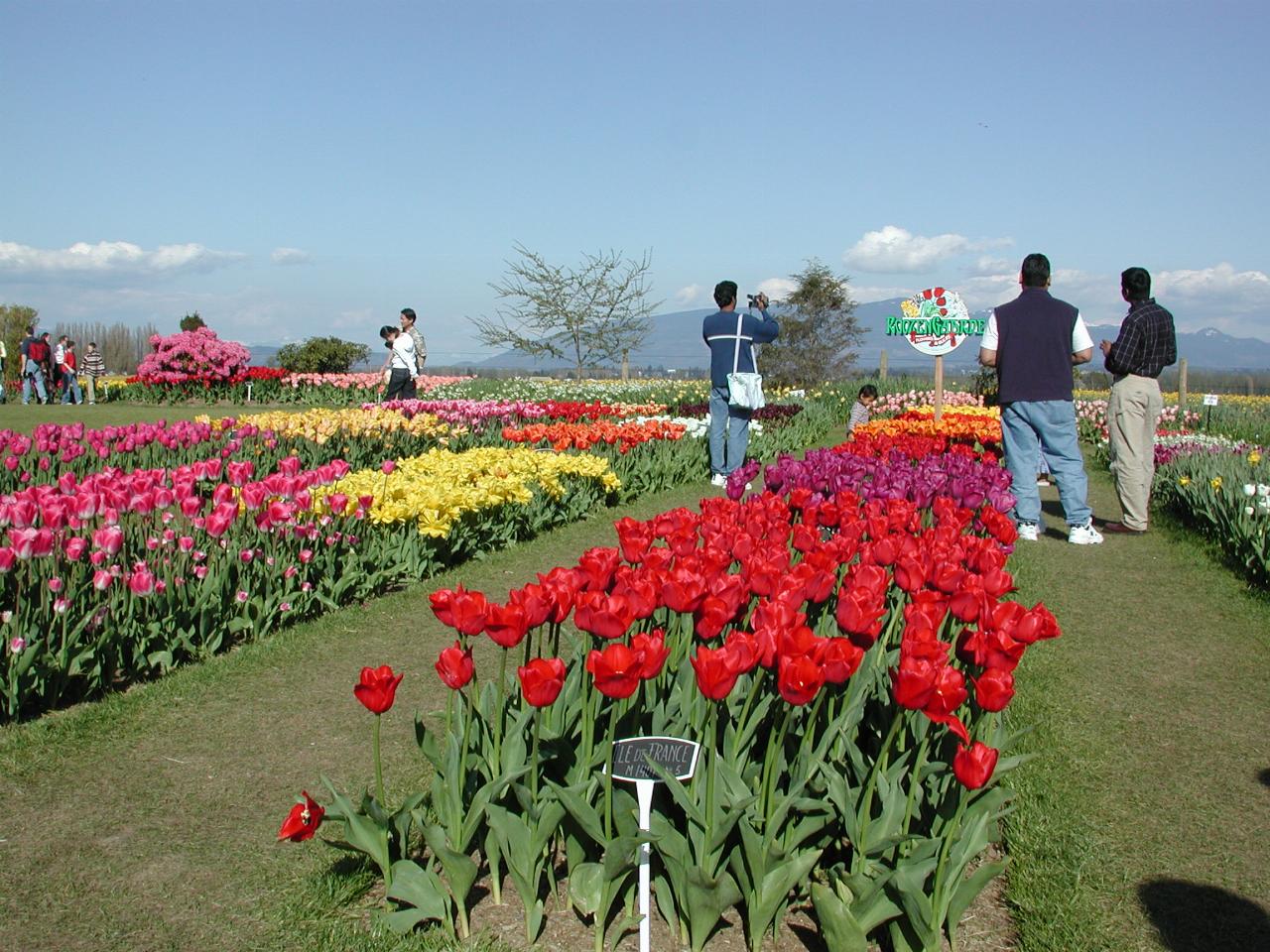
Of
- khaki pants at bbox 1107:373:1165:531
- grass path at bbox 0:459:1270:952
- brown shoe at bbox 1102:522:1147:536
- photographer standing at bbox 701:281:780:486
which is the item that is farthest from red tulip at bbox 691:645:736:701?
photographer standing at bbox 701:281:780:486

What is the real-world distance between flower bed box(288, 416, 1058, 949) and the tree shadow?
55 cm

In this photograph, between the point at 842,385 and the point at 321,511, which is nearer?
the point at 321,511

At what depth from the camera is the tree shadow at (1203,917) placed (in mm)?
2652

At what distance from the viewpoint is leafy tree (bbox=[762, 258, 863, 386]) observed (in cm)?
3653

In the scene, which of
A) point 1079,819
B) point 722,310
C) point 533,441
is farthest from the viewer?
point 533,441

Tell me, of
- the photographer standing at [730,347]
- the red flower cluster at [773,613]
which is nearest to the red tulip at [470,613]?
the red flower cluster at [773,613]

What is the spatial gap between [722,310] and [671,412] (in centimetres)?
860

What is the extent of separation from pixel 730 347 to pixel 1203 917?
7.57 meters

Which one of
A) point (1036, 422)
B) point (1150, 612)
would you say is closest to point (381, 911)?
point (1150, 612)

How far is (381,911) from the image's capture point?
2664 millimetres

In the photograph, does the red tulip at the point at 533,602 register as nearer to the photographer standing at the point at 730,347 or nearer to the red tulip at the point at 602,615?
the red tulip at the point at 602,615

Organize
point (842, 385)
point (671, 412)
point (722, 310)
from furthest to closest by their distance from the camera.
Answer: point (842, 385) < point (671, 412) < point (722, 310)

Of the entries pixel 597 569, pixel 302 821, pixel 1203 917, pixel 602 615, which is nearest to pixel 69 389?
pixel 597 569

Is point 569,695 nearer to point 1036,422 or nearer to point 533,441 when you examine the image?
point 1036,422
